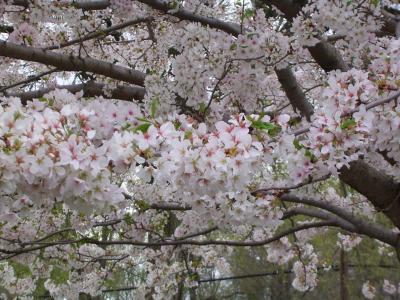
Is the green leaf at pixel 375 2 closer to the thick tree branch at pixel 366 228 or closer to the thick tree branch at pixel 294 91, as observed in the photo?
the thick tree branch at pixel 294 91

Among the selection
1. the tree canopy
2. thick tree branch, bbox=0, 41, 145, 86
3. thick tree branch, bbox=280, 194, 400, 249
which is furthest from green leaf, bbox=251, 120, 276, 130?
thick tree branch, bbox=280, 194, 400, 249

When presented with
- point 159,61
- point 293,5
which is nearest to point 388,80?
point 293,5

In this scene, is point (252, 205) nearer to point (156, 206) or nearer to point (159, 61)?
point (156, 206)

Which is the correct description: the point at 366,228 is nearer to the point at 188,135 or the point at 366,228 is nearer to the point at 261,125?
the point at 261,125

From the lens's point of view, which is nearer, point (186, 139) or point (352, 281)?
point (186, 139)

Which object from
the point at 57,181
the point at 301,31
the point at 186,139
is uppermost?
the point at 301,31

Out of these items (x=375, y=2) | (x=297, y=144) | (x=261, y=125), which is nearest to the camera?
(x=261, y=125)

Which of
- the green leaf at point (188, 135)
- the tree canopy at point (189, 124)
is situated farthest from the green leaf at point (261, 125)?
the green leaf at point (188, 135)

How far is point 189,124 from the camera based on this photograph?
6.93ft

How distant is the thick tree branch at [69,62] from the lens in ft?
12.6

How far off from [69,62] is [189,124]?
2.41 m

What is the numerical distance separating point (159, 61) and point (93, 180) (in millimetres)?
4198

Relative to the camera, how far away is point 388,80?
7.66ft

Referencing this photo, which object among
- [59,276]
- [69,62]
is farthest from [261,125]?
[59,276]
